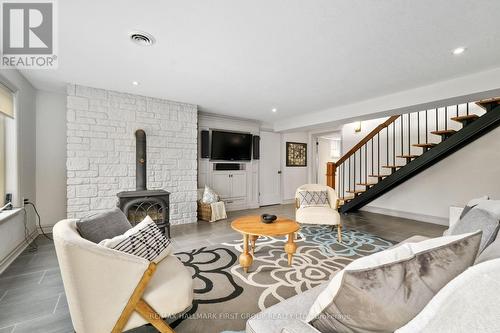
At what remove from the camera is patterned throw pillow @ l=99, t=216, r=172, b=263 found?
134 cm

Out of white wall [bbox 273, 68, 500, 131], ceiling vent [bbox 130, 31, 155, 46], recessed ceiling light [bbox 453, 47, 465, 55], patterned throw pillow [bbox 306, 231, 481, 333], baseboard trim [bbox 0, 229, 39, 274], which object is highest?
recessed ceiling light [bbox 453, 47, 465, 55]

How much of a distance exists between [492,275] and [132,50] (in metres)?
2.99

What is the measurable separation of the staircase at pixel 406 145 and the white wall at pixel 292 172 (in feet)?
4.20

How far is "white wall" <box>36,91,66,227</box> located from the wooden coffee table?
3251 millimetres

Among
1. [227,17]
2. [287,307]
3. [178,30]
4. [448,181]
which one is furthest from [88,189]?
[448,181]

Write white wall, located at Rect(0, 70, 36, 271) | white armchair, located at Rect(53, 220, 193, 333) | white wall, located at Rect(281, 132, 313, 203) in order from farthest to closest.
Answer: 1. white wall, located at Rect(281, 132, 313, 203)
2. white wall, located at Rect(0, 70, 36, 271)
3. white armchair, located at Rect(53, 220, 193, 333)

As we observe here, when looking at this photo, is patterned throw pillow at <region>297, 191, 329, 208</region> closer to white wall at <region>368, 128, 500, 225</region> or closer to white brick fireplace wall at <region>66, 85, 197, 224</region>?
white brick fireplace wall at <region>66, 85, 197, 224</region>

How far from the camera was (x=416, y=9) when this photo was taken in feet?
5.47

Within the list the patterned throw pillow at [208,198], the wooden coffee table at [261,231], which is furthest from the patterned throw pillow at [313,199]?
the patterned throw pillow at [208,198]

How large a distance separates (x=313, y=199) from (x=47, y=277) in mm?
3492

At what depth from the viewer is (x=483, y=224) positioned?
1.42 meters

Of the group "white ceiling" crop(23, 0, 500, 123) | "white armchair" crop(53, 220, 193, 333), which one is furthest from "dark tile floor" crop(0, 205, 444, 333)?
"white ceiling" crop(23, 0, 500, 123)

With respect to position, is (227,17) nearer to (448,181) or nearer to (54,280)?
(54,280)

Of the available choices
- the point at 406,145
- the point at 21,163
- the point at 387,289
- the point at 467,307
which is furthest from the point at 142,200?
the point at 406,145
